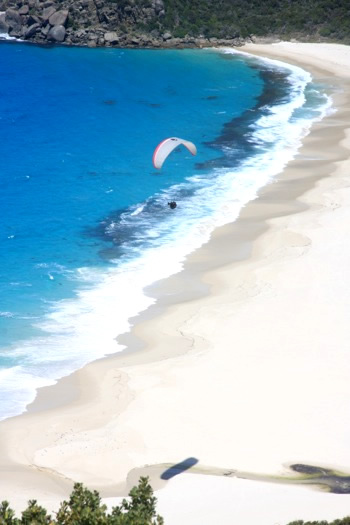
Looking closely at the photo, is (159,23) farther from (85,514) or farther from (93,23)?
(85,514)

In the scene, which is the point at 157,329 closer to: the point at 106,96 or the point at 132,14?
the point at 106,96

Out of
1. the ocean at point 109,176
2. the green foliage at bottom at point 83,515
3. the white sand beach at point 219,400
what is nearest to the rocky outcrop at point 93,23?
the ocean at point 109,176

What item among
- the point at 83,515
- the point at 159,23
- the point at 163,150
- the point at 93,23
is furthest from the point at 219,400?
the point at 93,23

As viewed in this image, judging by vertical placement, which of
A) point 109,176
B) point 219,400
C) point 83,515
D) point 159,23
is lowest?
point 219,400

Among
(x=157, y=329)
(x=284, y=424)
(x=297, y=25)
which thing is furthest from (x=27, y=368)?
(x=297, y=25)

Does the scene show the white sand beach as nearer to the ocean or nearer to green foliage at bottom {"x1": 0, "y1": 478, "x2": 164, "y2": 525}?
the ocean

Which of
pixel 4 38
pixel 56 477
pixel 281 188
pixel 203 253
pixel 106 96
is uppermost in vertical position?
pixel 4 38

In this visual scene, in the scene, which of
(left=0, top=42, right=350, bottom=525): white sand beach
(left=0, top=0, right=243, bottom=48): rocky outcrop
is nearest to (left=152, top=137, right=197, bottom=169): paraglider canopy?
(left=0, top=42, right=350, bottom=525): white sand beach
